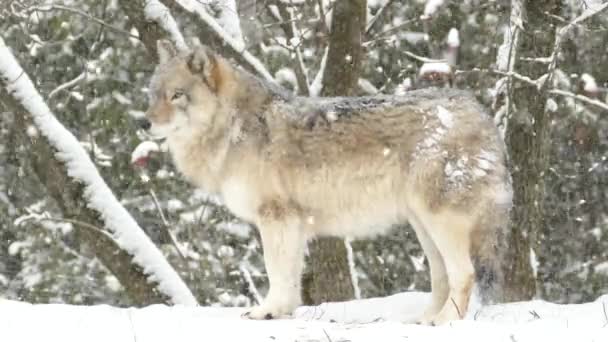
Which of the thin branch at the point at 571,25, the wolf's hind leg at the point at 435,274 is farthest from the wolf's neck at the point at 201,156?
the thin branch at the point at 571,25

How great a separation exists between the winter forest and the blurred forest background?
37 millimetres

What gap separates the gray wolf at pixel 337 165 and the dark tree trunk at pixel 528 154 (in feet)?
9.20

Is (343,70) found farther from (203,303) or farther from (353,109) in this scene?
(203,303)

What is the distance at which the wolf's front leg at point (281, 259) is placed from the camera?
6.99 metres

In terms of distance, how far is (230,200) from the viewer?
7.20 m

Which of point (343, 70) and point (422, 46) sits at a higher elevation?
point (422, 46)

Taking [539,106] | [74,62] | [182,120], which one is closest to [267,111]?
[182,120]

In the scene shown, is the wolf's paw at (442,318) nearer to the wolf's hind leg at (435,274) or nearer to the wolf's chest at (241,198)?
the wolf's hind leg at (435,274)

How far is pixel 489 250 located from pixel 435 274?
485 millimetres

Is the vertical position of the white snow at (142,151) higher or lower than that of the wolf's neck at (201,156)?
higher

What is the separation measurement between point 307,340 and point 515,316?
212 centimetres

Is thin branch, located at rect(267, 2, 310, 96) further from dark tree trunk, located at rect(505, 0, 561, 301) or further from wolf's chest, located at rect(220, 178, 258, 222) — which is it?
wolf's chest, located at rect(220, 178, 258, 222)

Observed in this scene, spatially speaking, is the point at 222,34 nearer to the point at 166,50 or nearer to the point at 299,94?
the point at 299,94

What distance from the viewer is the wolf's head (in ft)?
23.7
